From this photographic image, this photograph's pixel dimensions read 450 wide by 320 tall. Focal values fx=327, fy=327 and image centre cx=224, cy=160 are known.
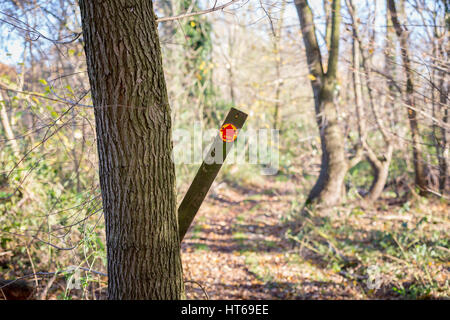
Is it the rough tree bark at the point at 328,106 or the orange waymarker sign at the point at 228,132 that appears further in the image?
the rough tree bark at the point at 328,106

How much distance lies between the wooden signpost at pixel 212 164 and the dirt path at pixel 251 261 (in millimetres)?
891

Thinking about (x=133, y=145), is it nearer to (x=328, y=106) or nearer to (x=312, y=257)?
(x=312, y=257)

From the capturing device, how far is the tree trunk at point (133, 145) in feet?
6.02

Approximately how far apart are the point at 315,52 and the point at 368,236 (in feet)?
11.8

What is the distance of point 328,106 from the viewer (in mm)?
6430

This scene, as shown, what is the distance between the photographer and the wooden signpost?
2164mm

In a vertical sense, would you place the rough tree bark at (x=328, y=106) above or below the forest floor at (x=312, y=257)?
above

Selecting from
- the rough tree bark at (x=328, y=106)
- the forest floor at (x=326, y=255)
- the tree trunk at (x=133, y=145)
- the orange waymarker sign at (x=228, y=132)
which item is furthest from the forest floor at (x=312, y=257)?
the orange waymarker sign at (x=228, y=132)

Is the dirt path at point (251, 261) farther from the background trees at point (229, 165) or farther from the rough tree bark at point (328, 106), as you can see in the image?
the rough tree bark at point (328, 106)

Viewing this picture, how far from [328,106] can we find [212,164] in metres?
4.84

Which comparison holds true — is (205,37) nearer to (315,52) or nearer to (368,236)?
(315,52)

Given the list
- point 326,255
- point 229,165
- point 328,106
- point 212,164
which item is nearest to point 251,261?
point 326,255

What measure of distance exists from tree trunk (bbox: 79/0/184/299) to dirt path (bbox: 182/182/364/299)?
0.95 m
